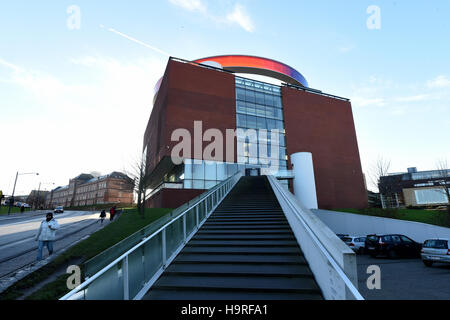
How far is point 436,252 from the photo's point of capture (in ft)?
Result: 32.6

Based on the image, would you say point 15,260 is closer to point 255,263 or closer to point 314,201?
point 255,263

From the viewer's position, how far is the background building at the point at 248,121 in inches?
994

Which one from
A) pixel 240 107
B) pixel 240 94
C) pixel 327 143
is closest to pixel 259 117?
pixel 240 107

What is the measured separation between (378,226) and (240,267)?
55.4 ft

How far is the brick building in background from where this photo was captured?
84.1 m

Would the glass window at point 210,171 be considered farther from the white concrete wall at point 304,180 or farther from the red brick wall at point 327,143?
the red brick wall at point 327,143

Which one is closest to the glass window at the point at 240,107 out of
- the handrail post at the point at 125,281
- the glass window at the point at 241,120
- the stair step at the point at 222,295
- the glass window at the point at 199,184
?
the glass window at the point at 241,120

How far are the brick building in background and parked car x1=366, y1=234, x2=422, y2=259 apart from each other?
216 feet

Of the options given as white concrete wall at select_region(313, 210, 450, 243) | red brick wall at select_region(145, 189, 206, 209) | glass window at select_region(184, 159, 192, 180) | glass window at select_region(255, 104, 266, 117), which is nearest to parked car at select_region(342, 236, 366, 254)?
white concrete wall at select_region(313, 210, 450, 243)

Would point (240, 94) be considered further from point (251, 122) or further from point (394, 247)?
point (394, 247)

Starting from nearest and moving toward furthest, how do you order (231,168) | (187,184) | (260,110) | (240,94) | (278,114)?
1. (187,184)
2. (231,168)
3. (240,94)
4. (260,110)
5. (278,114)

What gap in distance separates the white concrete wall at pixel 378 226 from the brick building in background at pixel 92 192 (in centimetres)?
5961

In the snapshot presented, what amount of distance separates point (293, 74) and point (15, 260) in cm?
3600

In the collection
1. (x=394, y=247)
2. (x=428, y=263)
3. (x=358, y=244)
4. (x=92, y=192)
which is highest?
(x=92, y=192)
